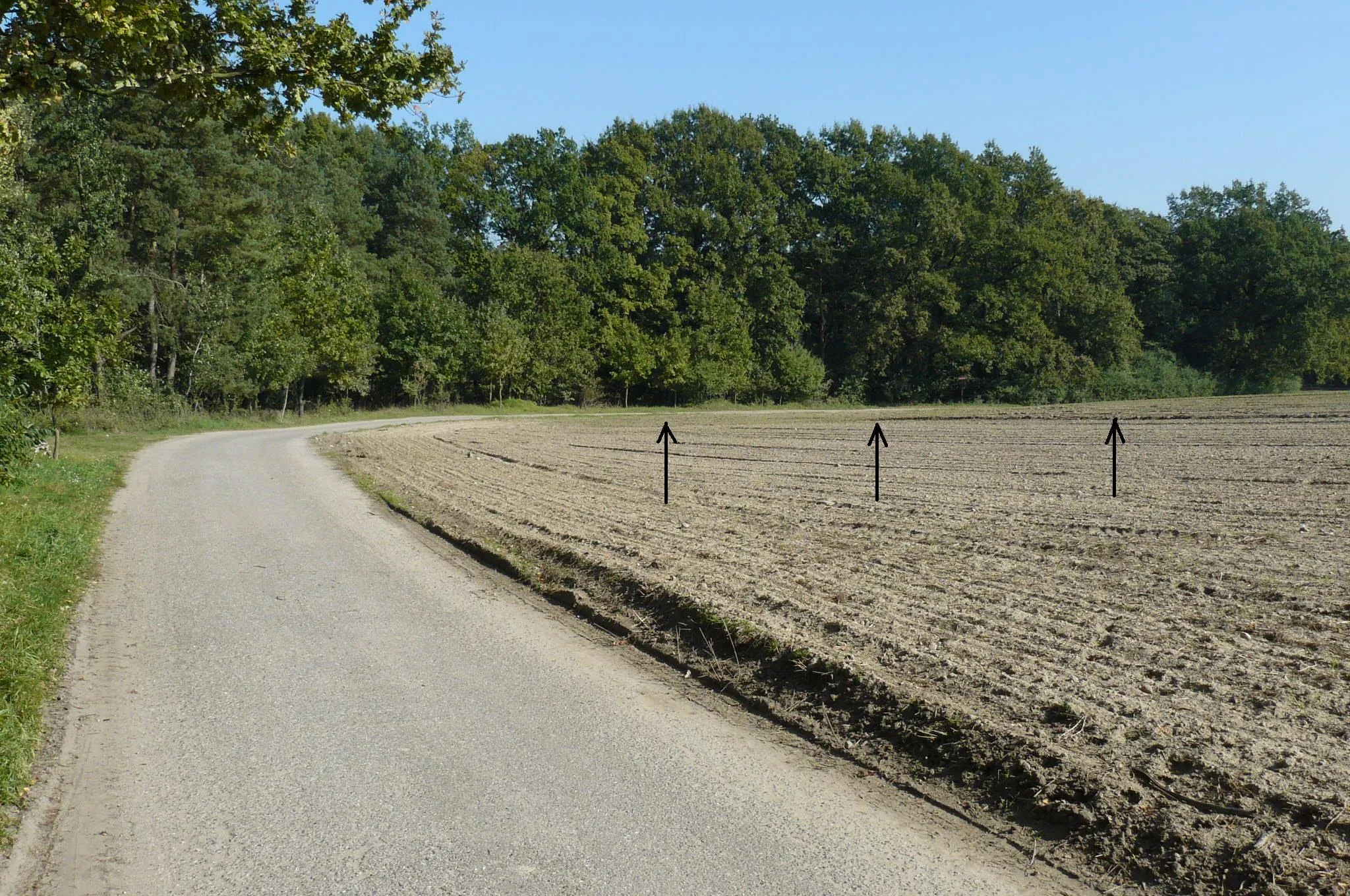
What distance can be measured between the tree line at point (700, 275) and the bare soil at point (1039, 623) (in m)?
31.7

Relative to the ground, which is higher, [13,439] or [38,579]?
[13,439]

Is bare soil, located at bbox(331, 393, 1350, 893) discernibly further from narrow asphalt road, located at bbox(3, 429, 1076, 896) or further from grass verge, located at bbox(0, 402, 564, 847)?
grass verge, located at bbox(0, 402, 564, 847)

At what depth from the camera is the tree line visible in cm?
4588

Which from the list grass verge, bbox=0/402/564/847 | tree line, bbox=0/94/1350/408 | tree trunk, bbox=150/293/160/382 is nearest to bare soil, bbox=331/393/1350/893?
grass verge, bbox=0/402/564/847

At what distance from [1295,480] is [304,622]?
53.0ft

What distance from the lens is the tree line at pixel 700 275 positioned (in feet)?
151

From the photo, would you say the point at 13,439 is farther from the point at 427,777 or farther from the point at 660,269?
the point at 660,269

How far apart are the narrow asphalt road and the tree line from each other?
131 ft

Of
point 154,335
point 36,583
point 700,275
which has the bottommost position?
point 36,583

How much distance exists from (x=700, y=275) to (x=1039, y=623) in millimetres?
68289

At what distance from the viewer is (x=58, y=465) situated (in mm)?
18547

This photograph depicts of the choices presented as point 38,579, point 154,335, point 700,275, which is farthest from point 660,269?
point 38,579

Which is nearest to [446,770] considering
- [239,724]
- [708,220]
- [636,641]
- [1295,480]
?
[239,724]

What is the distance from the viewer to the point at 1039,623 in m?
7.35
